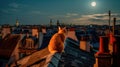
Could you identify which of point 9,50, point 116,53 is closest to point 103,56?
point 116,53

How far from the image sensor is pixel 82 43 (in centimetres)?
1980

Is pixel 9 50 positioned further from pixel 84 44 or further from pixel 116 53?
pixel 116 53

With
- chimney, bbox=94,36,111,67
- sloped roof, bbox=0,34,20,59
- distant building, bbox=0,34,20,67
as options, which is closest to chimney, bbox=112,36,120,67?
chimney, bbox=94,36,111,67

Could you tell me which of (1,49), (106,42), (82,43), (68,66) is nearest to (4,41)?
(1,49)

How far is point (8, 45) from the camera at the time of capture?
2700 centimetres

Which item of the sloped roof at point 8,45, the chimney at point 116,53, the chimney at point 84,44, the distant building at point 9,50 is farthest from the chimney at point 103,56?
the sloped roof at point 8,45

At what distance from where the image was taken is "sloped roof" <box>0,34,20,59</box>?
2577 cm

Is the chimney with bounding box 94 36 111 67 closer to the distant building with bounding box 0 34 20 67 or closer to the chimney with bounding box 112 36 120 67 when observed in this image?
the chimney with bounding box 112 36 120 67

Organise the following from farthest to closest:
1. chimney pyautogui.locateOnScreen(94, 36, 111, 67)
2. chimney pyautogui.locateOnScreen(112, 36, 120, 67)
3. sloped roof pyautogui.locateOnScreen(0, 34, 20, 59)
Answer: sloped roof pyautogui.locateOnScreen(0, 34, 20, 59) → chimney pyautogui.locateOnScreen(112, 36, 120, 67) → chimney pyautogui.locateOnScreen(94, 36, 111, 67)

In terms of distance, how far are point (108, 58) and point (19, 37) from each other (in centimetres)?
2210

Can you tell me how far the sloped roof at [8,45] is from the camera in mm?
25766

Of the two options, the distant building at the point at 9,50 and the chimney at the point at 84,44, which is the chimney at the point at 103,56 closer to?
the chimney at the point at 84,44

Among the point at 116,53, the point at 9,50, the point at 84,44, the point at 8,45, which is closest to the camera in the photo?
the point at 116,53

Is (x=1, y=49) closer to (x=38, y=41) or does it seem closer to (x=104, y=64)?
(x=38, y=41)
